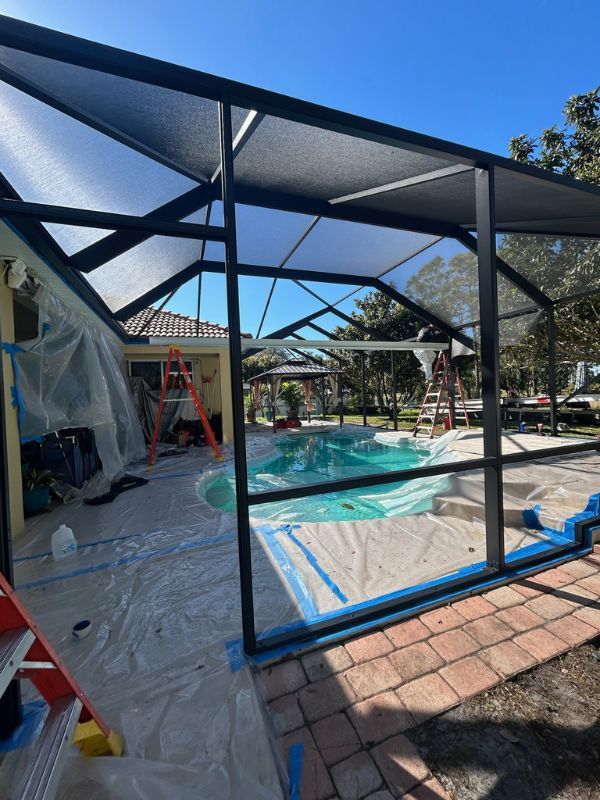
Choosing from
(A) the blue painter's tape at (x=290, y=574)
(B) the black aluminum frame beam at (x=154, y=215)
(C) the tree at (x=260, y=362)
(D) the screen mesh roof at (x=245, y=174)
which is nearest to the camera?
(D) the screen mesh roof at (x=245, y=174)

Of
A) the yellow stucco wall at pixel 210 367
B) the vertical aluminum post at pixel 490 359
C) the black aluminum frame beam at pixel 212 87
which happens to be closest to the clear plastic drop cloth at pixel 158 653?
the vertical aluminum post at pixel 490 359

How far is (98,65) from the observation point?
1332mm

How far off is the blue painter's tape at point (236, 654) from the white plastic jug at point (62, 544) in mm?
1792

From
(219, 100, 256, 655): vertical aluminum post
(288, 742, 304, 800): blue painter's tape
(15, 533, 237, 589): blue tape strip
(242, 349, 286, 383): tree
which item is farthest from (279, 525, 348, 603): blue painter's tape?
(242, 349, 286, 383): tree

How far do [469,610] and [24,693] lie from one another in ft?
7.07

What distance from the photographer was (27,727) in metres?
1.25

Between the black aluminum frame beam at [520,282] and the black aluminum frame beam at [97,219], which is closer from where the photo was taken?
the black aluminum frame beam at [97,219]

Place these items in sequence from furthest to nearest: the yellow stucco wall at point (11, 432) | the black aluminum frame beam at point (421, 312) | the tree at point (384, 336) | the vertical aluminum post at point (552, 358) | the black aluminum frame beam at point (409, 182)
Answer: the tree at point (384, 336) → the black aluminum frame beam at point (421, 312) → the vertical aluminum post at point (552, 358) → the yellow stucco wall at point (11, 432) → the black aluminum frame beam at point (409, 182)

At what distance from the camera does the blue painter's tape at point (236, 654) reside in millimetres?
1483

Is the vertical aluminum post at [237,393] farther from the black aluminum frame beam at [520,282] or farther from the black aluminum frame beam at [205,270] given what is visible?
the black aluminum frame beam at [520,282]

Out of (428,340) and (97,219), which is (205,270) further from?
(428,340)

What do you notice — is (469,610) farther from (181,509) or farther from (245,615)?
(181,509)

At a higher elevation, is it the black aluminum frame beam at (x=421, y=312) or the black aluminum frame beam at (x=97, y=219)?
the black aluminum frame beam at (x=421, y=312)

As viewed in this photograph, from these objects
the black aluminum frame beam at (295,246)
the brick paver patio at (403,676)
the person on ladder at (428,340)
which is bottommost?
the brick paver patio at (403,676)
